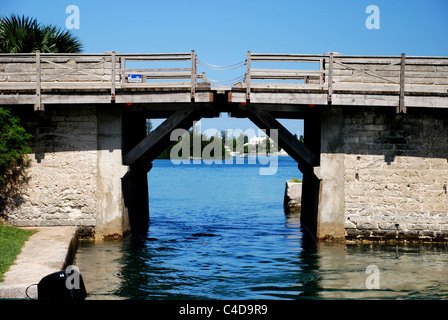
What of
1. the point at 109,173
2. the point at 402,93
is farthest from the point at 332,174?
the point at 109,173

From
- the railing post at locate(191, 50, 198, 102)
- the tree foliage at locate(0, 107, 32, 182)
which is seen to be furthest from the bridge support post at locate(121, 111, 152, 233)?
the tree foliage at locate(0, 107, 32, 182)

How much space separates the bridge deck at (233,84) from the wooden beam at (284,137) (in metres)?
0.90

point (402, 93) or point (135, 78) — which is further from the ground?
point (135, 78)

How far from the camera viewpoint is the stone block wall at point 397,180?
15305 mm

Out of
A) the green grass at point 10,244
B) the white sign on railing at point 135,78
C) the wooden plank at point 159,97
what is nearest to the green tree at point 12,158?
the green grass at point 10,244

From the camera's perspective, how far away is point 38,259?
10.9 meters

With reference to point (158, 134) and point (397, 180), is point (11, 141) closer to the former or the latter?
point (158, 134)

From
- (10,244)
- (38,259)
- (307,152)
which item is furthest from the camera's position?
(307,152)

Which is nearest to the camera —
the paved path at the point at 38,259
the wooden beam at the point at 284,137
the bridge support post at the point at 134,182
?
the paved path at the point at 38,259

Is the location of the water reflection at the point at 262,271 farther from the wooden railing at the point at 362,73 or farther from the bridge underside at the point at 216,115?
the wooden railing at the point at 362,73

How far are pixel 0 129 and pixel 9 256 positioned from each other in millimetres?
5203

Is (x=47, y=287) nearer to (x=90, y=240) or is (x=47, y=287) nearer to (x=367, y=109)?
(x=90, y=240)

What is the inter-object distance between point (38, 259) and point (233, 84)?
7.43 m
